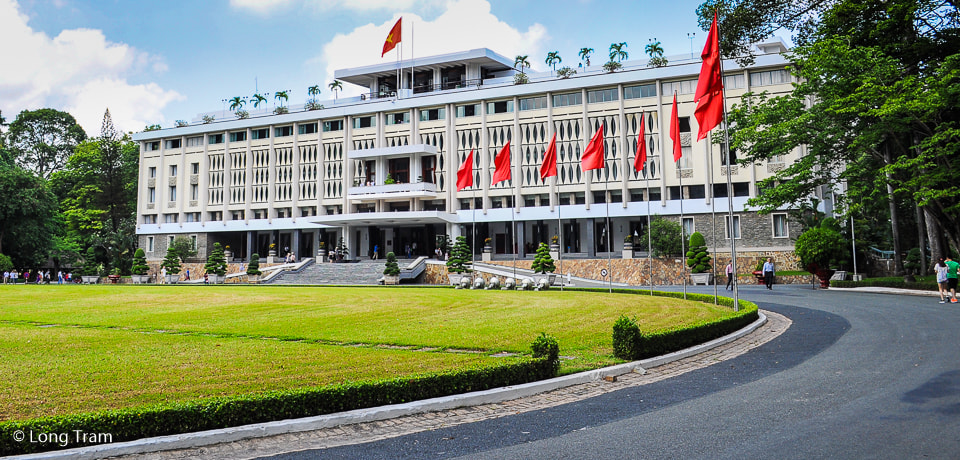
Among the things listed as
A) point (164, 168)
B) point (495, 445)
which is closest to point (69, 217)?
point (164, 168)

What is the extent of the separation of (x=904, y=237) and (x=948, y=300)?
2720 cm

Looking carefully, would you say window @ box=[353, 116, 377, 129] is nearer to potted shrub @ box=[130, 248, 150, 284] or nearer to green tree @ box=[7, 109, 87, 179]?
potted shrub @ box=[130, 248, 150, 284]

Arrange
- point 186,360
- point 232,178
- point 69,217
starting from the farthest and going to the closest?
point 69,217, point 232,178, point 186,360

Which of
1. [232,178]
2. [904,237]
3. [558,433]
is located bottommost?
[558,433]

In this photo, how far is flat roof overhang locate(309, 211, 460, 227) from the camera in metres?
50.3

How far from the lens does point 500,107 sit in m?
52.1

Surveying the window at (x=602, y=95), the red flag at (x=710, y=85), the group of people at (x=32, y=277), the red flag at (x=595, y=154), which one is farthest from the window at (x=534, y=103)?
the group of people at (x=32, y=277)

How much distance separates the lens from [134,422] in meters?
5.92

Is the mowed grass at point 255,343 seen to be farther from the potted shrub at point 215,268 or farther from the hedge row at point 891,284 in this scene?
the potted shrub at point 215,268

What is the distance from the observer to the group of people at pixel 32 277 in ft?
171

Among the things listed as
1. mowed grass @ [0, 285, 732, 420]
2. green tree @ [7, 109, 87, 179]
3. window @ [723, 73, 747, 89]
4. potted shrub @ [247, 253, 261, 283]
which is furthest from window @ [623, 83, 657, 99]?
green tree @ [7, 109, 87, 179]

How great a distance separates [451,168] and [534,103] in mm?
8902

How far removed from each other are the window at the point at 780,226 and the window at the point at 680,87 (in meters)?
11.2

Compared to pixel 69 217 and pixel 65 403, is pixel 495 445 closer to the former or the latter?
pixel 65 403
